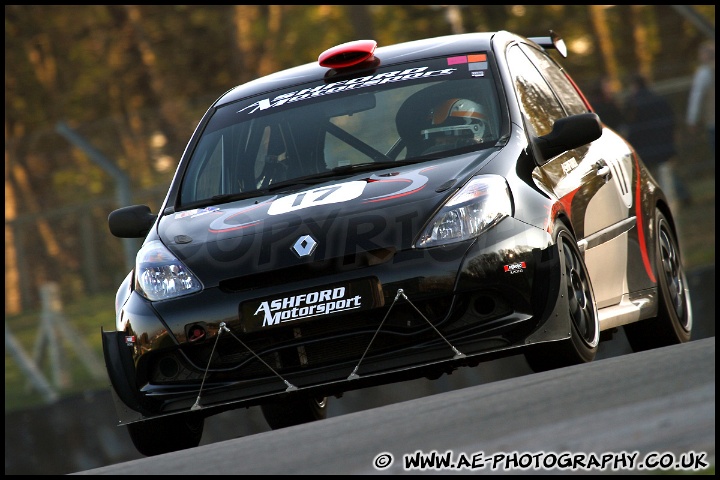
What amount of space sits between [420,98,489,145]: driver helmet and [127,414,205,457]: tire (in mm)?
1698

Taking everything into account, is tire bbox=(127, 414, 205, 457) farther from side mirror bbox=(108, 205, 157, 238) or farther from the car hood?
side mirror bbox=(108, 205, 157, 238)

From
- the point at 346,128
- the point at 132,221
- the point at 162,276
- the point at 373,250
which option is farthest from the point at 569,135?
the point at 132,221

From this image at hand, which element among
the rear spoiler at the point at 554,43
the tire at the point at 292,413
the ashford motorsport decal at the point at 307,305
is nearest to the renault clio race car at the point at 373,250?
the ashford motorsport decal at the point at 307,305

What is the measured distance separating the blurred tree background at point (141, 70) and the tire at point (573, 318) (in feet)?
17.2

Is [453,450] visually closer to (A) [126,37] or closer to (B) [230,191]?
(B) [230,191]

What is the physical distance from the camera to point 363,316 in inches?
231

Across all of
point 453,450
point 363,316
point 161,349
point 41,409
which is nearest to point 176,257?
point 161,349

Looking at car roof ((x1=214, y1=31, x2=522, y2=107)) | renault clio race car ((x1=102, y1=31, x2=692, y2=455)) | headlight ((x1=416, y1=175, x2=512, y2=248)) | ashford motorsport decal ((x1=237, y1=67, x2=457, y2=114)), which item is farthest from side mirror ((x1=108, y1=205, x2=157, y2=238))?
headlight ((x1=416, y1=175, x2=512, y2=248))

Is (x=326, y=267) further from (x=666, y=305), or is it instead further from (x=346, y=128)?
(x=666, y=305)

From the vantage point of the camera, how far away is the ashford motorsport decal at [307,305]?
5824mm

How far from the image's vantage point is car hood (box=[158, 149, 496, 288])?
5902 millimetres

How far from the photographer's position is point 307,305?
584cm

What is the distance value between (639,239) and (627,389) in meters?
2.40

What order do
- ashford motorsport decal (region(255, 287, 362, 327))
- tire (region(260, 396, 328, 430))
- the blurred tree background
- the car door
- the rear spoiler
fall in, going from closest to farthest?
ashford motorsport decal (region(255, 287, 362, 327)) → the car door → tire (region(260, 396, 328, 430)) → the rear spoiler → the blurred tree background
